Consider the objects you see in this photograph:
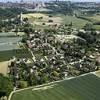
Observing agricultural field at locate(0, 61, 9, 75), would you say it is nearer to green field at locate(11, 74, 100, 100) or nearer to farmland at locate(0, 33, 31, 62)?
farmland at locate(0, 33, 31, 62)

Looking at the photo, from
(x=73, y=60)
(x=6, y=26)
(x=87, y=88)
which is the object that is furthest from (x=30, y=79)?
(x=6, y=26)

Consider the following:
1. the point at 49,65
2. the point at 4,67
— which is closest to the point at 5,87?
the point at 4,67

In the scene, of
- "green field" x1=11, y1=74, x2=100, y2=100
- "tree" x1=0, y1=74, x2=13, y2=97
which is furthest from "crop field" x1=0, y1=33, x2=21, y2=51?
"green field" x1=11, y1=74, x2=100, y2=100

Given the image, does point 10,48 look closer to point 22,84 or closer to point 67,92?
point 22,84

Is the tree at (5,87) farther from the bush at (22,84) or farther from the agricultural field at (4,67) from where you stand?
the agricultural field at (4,67)

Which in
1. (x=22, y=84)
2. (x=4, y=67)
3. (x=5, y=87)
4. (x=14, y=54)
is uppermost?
(x=5, y=87)

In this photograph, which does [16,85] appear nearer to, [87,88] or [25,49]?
[87,88]

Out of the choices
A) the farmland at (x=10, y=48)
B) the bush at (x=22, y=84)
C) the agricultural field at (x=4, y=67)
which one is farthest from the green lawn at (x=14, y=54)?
the bush at (x=22, y=84)
